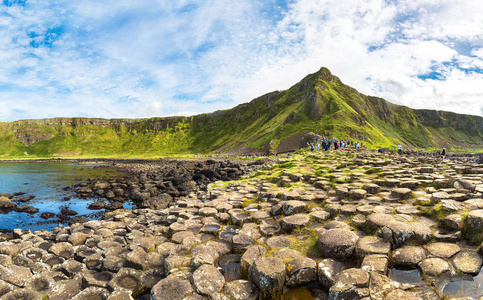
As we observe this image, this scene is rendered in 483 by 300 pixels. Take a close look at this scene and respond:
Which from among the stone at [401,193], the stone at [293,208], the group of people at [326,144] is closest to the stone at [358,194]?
the stone at [401,193]

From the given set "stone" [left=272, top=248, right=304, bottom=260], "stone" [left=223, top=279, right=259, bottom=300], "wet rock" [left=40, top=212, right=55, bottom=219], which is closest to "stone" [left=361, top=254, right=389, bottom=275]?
"stone" [left=272, top=248, right=304, bottom=260]

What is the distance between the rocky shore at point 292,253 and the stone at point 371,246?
0.9 inches

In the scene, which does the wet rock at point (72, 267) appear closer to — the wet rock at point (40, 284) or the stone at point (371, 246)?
the wet rock at point (40, 284)

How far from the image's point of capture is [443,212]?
21.9ft

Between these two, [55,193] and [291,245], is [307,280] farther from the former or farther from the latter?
[55,193]

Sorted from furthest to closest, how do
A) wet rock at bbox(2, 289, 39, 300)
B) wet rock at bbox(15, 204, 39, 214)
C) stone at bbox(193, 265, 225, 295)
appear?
wet rock at bbox(15, 204, 39, 214), wet rock at bbox(2, 289, 39, 300), stone at bbox(193, 265, 225, 295)

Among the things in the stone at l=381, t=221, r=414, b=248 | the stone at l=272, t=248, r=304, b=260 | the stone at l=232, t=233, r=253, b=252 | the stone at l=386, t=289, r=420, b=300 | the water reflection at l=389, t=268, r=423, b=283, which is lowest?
the stone at l=232, t=233, r=253, b=252

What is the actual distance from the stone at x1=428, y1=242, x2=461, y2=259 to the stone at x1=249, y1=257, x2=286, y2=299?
11.1ft

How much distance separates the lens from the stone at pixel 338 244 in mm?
5590

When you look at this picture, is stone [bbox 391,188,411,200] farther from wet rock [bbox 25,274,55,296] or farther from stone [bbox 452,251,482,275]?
wet rock [bbox 25,274,55,296]

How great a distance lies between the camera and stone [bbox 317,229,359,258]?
559 centimetres

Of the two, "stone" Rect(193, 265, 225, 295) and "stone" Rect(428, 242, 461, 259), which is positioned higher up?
"stone" Rect(428, 242, 461, 259)

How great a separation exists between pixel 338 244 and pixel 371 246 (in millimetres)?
734

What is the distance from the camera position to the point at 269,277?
505 centimetres
